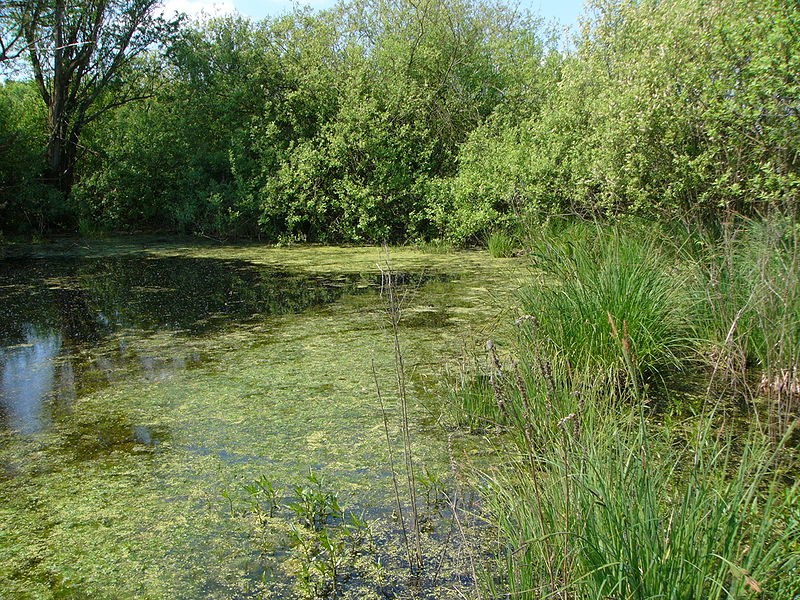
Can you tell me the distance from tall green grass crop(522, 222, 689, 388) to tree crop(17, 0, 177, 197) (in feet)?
33.9

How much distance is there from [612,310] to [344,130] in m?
7.65

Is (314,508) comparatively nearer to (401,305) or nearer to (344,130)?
(401,305)

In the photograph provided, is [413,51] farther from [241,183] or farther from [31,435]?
[31,435]

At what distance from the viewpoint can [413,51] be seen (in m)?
10.8

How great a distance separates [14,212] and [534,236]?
9487mm

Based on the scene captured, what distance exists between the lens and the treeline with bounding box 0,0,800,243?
791 centimetres

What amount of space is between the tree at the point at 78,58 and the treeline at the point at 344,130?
20cm

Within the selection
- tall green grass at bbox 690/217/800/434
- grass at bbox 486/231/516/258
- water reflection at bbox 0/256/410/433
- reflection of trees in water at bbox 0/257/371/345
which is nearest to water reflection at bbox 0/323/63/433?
water reflection at bbox 0/256/410/433

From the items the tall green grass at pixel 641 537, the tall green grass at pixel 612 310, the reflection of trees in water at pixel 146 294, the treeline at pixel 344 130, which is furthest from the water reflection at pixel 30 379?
the treeline at pixel 344 130

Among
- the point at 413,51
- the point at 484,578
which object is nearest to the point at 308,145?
the point at 413,51

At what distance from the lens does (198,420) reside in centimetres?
331

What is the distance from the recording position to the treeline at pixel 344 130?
7.91 meters

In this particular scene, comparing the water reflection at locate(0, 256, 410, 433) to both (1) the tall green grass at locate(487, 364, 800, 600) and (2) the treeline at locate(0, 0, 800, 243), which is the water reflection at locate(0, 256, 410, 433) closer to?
(2) the treeline at locate(0, 0, 800, 243)

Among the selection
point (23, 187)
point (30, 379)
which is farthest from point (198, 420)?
point (23, 187)
